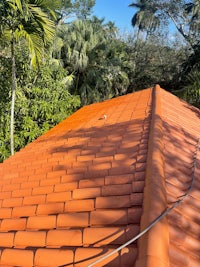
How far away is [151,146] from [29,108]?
8.12 m

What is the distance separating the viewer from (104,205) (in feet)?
7.56

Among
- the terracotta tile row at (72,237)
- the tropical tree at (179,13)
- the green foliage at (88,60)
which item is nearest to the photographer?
the terracotta tile row at (72,237)

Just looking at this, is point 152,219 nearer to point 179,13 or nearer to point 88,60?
point 88,60

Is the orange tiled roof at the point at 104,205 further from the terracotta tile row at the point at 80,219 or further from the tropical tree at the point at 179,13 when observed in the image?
the tropical tree at the point at 179,13

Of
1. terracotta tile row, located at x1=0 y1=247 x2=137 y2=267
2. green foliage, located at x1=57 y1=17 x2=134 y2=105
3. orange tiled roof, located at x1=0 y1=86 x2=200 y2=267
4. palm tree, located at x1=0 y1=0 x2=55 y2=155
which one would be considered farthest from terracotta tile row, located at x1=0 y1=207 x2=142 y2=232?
green foliage, located at x1=57 y1=17 x2=134 y2=105

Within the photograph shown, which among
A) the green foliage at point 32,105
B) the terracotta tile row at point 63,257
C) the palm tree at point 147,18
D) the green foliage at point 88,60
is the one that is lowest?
the terracotta tile row at point 63,257

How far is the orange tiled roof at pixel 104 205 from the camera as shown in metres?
1.68

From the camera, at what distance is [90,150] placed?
4230 millimetres

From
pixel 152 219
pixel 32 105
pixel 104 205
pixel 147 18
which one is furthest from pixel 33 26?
pixel 147 18

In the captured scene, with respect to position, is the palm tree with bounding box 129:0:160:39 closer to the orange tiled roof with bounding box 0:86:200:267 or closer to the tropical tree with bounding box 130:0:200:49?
the tropical tree with bounding box 130:0:200:49

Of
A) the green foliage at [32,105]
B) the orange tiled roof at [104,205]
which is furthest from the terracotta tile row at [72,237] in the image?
the green foliage at [32,105]

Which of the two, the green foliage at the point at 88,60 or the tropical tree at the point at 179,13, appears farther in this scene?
the tropical tree at the point at 179,13

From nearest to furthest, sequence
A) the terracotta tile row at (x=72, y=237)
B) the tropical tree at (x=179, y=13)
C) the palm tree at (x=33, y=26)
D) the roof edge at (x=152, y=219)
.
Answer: the roof edge at (x=152, y=219), the terracotta tile row at (x=72, y=237), the palm tree at (x=33, y=26), the tropical tree at (x=179, y=13)

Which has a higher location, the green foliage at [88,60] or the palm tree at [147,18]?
the palm tree at [147,18]
